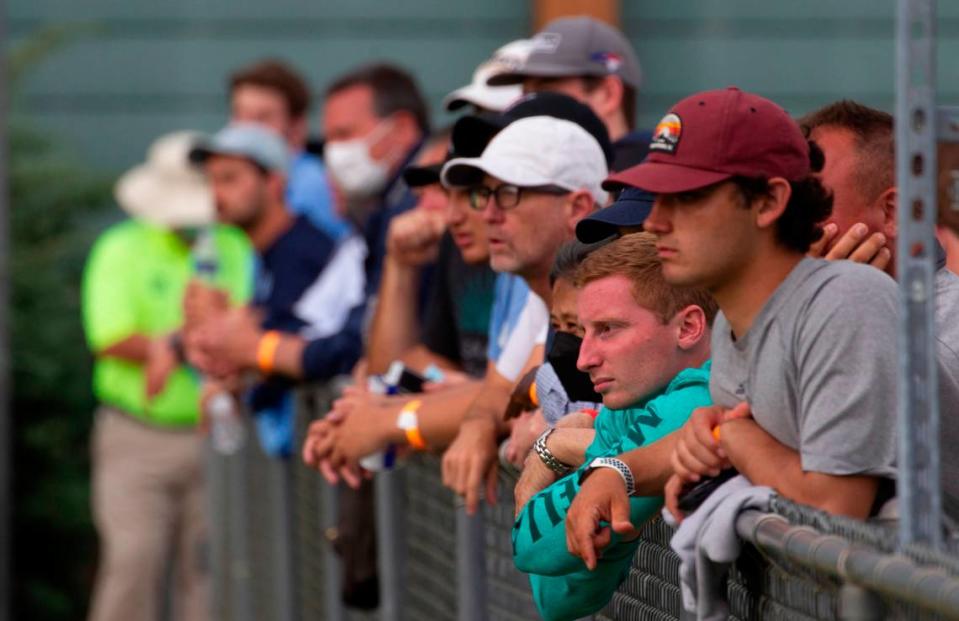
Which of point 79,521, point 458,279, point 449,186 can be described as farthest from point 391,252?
point 79,521

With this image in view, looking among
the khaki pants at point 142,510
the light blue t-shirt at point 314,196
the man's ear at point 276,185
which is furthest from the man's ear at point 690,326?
the khaki pants at point 142,510

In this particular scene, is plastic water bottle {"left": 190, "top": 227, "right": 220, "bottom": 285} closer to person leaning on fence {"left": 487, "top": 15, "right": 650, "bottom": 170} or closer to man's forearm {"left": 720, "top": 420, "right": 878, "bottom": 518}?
person leaning on fence {"left": 487, "top": 15, "right": 650, "bottom": 170}

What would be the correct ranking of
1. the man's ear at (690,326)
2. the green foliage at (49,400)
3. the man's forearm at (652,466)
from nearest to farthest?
the man's forearm at (652,466), the man's ear at (690,326), the green foliage at (49,400)

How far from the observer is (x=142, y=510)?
33.3 feet

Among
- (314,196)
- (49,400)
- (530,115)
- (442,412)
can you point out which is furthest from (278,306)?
(49,400)

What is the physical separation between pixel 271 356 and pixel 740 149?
4.71 metres

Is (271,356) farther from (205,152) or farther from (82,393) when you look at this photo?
(82,393)

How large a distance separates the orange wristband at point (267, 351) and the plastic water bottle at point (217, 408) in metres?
1.28

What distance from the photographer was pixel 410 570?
595 centimetres

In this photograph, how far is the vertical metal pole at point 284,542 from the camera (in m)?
7.98

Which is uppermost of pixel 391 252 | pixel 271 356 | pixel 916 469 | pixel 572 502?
pixel 916 469

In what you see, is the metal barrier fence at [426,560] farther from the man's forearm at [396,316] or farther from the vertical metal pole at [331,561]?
the man's forearm at [396,316]

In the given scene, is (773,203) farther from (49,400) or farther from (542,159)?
(49,400)

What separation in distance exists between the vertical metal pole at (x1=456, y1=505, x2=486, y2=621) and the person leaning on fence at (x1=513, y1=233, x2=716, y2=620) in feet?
3.96
